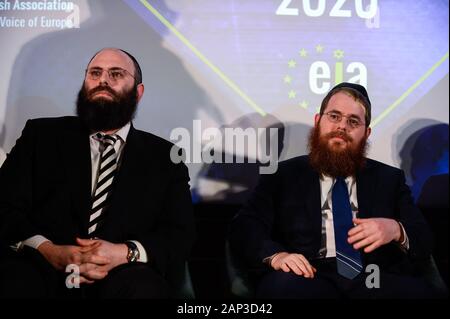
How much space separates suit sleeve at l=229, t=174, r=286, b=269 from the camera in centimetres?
301

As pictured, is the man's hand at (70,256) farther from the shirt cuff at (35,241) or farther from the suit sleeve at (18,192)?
the suit sleeve at (18,192)

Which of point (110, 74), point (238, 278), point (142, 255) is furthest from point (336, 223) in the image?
point (110, 74)

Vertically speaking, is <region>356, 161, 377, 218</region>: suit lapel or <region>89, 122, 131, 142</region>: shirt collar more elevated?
<region>89, 122, 131, 142</region>: shirt collar

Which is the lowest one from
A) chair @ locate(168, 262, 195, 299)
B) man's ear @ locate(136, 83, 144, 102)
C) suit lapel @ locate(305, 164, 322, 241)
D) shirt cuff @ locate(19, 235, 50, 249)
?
chair @ locate(168, 262, 195, 299)

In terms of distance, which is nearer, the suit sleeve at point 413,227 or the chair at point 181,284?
the chair at point 181,284

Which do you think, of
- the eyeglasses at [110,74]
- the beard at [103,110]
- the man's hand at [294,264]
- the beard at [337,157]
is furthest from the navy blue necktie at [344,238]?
the eyeglasses at [110,74]

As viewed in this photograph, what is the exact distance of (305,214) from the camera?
3.15m

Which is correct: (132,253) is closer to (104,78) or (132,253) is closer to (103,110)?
(103,110)

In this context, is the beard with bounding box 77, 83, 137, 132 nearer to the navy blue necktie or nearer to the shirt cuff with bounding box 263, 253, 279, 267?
the shirt cuff with bounding box 263, 253, 279, 267

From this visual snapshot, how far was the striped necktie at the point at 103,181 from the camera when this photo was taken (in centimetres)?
306

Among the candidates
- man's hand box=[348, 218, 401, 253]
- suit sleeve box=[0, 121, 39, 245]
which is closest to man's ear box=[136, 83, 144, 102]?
suit sleeve box=[0, 121, 39, 245]

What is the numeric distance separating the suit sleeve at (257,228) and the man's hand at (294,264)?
0.06m
